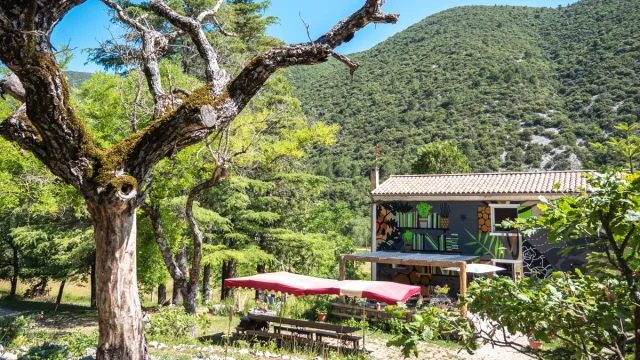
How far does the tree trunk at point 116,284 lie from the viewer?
5.21 m

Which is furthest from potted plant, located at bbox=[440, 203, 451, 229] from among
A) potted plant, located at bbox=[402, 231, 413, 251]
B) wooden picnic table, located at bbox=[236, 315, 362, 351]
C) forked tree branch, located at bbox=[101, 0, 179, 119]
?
forked tree branch, located at bbox=[101, 0, 179, 119]

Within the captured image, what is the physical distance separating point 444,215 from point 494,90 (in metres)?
45.2

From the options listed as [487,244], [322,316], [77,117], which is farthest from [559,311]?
[487,244]

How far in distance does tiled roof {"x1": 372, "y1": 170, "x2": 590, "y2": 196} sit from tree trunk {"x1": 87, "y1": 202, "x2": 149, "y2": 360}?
1491 cm

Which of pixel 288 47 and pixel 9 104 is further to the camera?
pixel 9 104

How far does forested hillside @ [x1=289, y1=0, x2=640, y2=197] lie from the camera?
Result: 46.7 metres

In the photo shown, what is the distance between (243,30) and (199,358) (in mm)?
20009

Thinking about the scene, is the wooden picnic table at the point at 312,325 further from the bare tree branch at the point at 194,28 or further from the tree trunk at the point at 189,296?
the bare tree branch at the point at 194,28

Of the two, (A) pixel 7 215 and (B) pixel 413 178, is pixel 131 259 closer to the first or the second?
(B) pixel 413 178

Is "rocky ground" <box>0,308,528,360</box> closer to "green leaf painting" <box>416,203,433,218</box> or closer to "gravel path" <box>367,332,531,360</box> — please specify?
"gravel path" <box>367,332,531,360</box>

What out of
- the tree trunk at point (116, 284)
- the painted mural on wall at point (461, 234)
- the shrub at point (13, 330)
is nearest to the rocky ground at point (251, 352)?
the shrub at point (13, 330)

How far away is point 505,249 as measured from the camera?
17.8 meters

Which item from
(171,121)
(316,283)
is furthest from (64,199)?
(171,121)

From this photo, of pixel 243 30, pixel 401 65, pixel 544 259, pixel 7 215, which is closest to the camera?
pixel 544 259
